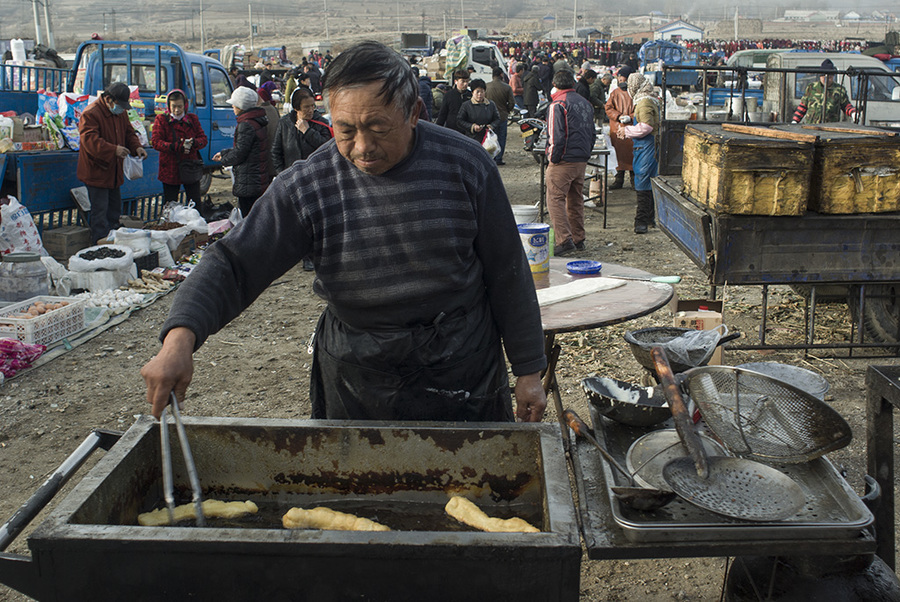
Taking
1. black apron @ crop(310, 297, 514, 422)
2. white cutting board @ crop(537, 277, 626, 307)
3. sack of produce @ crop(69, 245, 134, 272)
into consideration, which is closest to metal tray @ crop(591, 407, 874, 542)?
black apron @ crop(310, 297, 514, 422)

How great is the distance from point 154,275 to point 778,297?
5730 mm

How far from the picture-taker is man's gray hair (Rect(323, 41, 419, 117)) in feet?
5.98

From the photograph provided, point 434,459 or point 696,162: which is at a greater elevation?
point 696,162

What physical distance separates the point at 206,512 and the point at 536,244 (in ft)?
6.84

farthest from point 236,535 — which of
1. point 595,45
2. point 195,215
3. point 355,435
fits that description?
point 595,45

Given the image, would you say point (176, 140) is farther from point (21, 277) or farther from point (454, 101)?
point (454, 101)

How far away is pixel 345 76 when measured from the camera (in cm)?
183

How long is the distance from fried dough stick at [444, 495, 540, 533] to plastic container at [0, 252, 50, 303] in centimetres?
566

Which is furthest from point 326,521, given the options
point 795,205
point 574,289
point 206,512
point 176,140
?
point 176,140

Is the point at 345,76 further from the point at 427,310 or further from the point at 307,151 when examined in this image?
the point at 307,151

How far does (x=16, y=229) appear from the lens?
7070 mm

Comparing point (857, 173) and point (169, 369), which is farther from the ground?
point (857, 173)

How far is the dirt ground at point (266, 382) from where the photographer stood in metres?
3.17

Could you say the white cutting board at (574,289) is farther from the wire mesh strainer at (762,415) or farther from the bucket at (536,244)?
the wire mesh strainer at (762,415)
